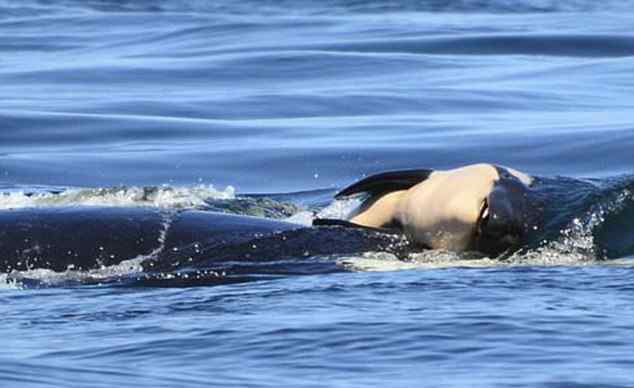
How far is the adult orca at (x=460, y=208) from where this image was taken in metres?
10.1

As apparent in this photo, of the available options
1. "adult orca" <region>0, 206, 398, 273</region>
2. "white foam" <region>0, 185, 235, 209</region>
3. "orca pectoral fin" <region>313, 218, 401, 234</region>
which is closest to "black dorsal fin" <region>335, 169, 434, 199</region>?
"orca pectoral fin" <region>313, 218, 401, 234</region>

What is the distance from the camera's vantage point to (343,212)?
11531 mm

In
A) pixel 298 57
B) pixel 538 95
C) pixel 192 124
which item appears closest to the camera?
pixel 192 124

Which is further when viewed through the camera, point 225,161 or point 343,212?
point 225,161

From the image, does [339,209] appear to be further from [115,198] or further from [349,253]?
[349,253]

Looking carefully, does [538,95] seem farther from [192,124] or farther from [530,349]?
[530,349]

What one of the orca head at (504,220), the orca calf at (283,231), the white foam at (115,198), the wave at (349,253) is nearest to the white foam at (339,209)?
the wave at (349,253)

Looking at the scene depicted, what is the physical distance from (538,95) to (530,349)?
1393 centimetres

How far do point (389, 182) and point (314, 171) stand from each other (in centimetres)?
576

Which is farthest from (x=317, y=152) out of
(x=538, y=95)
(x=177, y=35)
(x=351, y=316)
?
(x=177, y=35)

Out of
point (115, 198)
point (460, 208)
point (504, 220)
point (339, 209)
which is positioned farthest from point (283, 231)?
point (115, 198)

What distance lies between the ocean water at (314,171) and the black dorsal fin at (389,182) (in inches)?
14.3

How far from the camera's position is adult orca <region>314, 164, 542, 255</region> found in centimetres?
1012

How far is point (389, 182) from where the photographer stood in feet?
34.6
